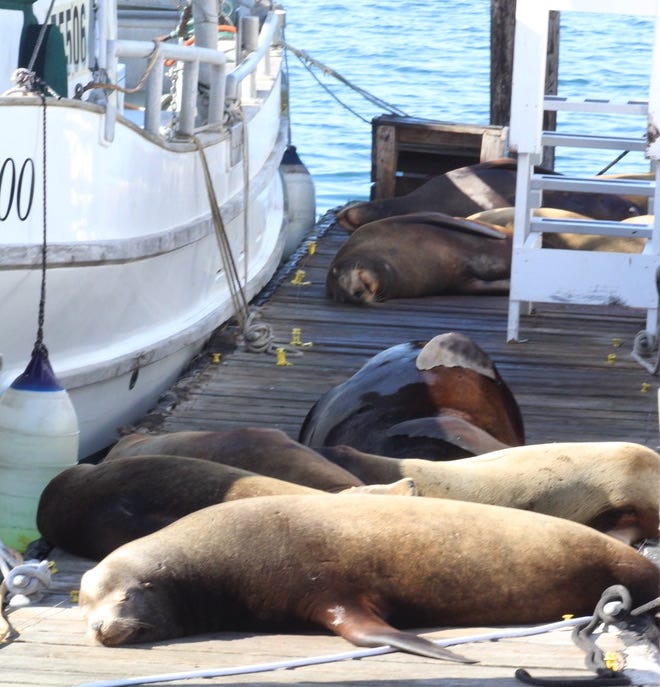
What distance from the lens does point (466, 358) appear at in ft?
19.1

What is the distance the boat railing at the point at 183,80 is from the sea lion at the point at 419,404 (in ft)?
5.10

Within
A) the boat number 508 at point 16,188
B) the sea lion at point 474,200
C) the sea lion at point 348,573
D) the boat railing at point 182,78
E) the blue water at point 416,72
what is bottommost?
the blue water at point 416,72

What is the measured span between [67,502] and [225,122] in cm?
413

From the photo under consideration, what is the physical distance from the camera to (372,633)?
364 cm

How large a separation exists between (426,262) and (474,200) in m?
1.80

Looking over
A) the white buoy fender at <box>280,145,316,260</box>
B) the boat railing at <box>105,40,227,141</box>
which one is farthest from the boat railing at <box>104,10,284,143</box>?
the white buoy fender at <box>280,145,316,260</box>

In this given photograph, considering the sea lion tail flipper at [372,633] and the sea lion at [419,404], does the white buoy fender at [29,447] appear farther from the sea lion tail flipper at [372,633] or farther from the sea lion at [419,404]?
the sea lion tail flipper at [372,633]

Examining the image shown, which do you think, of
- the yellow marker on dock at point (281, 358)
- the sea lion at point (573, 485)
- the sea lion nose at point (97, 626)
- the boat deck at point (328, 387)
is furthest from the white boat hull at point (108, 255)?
the sea lion nose at point (97, 626)

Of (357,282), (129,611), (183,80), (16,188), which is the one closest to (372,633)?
(129,611)

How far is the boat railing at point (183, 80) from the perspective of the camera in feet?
21.2

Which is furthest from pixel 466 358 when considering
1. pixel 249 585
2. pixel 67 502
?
pixel 249 585

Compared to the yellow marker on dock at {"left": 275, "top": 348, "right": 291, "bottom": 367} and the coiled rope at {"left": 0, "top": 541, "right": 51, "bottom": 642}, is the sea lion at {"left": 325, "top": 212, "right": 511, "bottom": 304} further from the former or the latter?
the coiled rope at {"left": 0, "top": 541, "right": 51, "bottom": 642}

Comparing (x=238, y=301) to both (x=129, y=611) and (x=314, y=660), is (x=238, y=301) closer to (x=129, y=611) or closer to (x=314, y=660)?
(x=129, y=611)

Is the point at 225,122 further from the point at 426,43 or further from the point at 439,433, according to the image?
the point at 426,43
